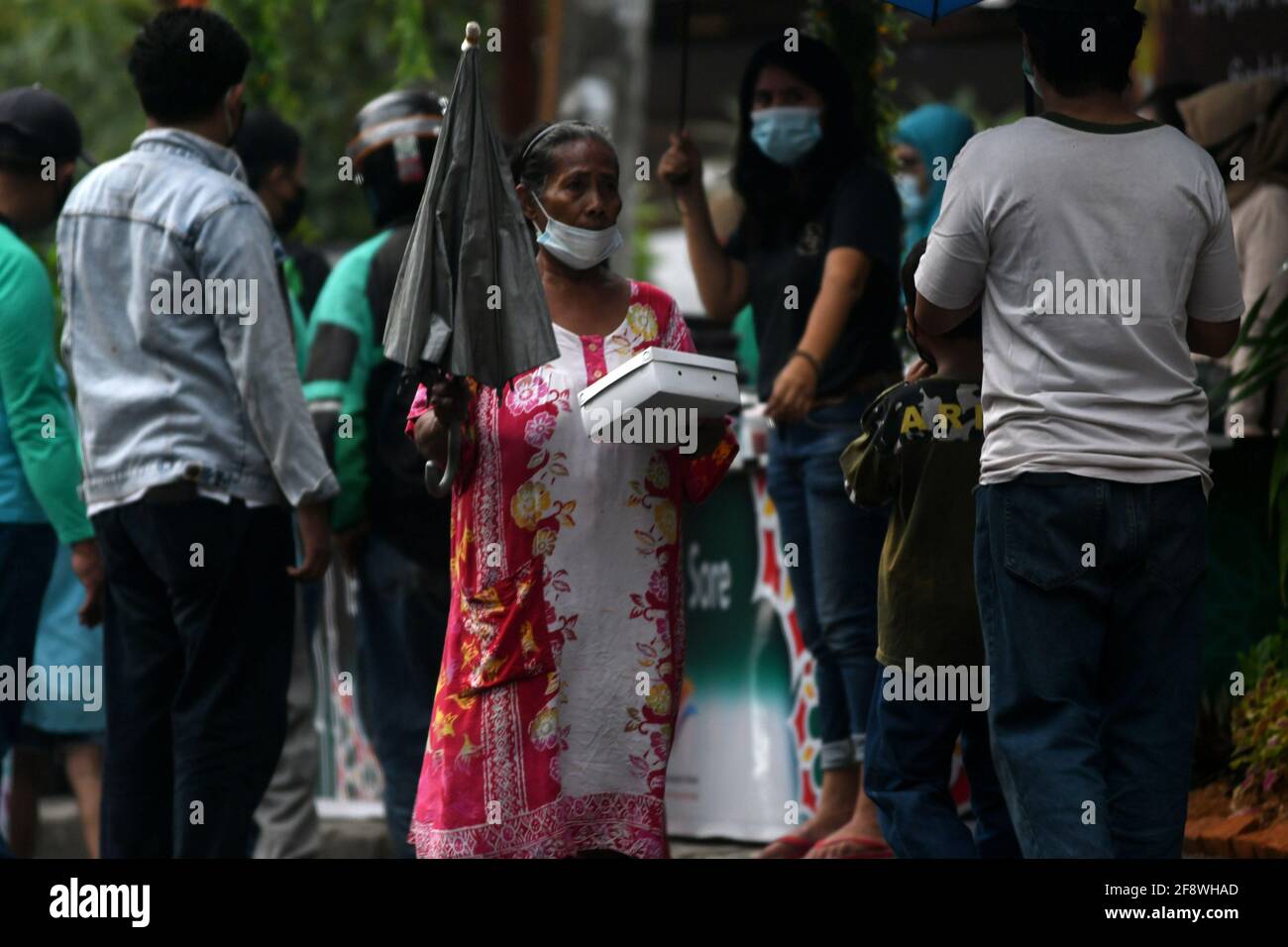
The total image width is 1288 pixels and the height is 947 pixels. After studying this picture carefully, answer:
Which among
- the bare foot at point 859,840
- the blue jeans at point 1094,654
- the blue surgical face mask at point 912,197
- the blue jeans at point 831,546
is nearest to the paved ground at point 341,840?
the bare foot at point 859,840

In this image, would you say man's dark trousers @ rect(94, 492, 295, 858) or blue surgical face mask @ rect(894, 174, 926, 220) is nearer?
man's dark trousers @ rect(94, 492, 295, 858)

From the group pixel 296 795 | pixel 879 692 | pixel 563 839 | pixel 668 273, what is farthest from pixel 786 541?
pixel 668 273

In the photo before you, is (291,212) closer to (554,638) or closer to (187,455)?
(187,455)

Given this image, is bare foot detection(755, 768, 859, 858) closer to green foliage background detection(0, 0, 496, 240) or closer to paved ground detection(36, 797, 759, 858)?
paved ground detection(36, 797, 759, 858)

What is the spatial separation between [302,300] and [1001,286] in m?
3.69

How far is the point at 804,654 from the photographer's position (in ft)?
22.3

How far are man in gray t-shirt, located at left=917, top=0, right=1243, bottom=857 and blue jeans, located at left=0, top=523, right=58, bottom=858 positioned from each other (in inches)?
110

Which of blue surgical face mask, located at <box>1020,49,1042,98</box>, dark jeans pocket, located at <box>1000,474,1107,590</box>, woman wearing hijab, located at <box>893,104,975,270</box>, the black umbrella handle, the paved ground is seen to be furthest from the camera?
woman wearing hijab, located at <box>893,104,975,270</box>

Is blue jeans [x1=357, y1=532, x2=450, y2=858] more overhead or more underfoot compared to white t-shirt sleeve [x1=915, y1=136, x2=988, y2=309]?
more underfoot

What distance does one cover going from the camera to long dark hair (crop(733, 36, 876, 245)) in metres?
6.09

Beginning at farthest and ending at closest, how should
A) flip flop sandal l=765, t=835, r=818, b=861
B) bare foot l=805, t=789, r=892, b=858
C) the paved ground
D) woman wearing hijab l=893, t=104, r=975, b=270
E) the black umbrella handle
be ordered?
1. woman wearing hijab l=893, t=104, r=975, b=270
2. the paved ground
3. flip flop sandal l=765, t=835, r=818, b=861
4. bare foot l=805, t=789, r=892, b=858
5. the black umbrella handle

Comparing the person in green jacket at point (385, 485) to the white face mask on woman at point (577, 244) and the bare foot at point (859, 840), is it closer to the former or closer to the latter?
the bare foot at point (859, 840)

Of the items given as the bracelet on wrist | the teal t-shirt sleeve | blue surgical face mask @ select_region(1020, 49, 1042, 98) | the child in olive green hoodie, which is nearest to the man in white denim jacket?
the teal t-shirt sleeve

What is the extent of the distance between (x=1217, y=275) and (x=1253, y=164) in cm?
246
